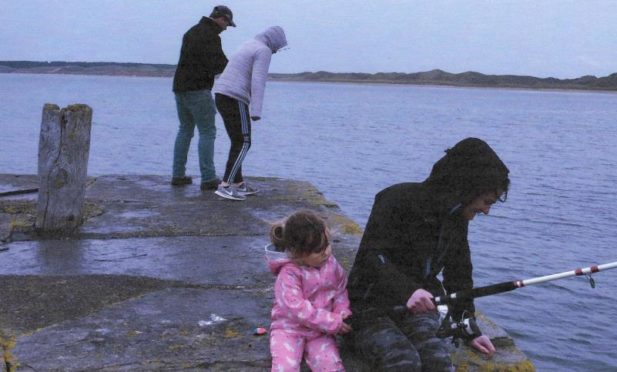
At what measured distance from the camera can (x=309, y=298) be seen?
11.2 ft

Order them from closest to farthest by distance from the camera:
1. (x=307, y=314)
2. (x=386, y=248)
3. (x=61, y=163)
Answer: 1. (x=307, y=314)
2. (x=386, y=248)
3. (x=61, y=163)

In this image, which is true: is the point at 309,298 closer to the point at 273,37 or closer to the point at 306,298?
the point at 306,298

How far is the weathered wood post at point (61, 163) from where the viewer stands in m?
5.48

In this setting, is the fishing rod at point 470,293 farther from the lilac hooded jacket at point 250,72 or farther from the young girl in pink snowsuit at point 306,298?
the lilac hooded jacket at point 250,72

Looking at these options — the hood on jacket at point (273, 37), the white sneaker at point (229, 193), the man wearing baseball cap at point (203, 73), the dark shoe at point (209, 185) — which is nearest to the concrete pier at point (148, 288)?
the white sneaker at point (229, 193)

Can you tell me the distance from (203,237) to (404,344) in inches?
114

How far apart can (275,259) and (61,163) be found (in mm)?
2729

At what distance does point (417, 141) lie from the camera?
3459 centimetres

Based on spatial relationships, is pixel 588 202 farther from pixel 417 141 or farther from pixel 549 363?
pixel 417 141

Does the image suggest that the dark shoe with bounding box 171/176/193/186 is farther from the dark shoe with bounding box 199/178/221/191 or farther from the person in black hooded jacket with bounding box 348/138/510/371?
the person in black hooded jacket with bounding box 348/138/510/371

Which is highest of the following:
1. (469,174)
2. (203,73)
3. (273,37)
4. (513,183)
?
(273,37)

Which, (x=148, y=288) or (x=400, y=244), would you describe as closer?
(x=400, y=244)

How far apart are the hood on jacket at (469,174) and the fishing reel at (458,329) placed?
544mm

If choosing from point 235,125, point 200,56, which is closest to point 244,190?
point 235,125
